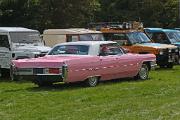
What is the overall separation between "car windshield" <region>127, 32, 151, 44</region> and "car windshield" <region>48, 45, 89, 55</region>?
7.89 metres

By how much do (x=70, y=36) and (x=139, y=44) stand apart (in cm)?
317

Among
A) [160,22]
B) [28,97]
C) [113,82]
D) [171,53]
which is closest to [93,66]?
[113,82]

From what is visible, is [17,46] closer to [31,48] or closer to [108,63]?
[31,48]

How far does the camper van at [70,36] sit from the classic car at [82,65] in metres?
4.53

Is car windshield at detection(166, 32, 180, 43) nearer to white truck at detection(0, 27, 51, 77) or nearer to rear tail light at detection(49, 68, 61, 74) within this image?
white truck at detection(0, 27, 51, 77)

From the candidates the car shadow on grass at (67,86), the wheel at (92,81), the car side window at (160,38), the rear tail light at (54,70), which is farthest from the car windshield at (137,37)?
the rear tail light at (54,70)

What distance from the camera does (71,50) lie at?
16.7 meters

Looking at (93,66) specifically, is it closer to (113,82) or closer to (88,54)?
(88,54)

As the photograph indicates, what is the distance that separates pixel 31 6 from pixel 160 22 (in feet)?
52.0

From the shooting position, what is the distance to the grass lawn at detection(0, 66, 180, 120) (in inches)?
409

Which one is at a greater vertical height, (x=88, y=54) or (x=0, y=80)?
(x=88, y=54)

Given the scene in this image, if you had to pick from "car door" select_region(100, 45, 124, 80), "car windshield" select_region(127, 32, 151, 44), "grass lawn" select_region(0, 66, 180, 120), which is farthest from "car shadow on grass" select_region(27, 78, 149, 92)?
"car windshield" select_region(127, 32, 151, 44)

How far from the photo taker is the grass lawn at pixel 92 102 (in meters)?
10.4

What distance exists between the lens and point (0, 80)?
19656 millimetres
